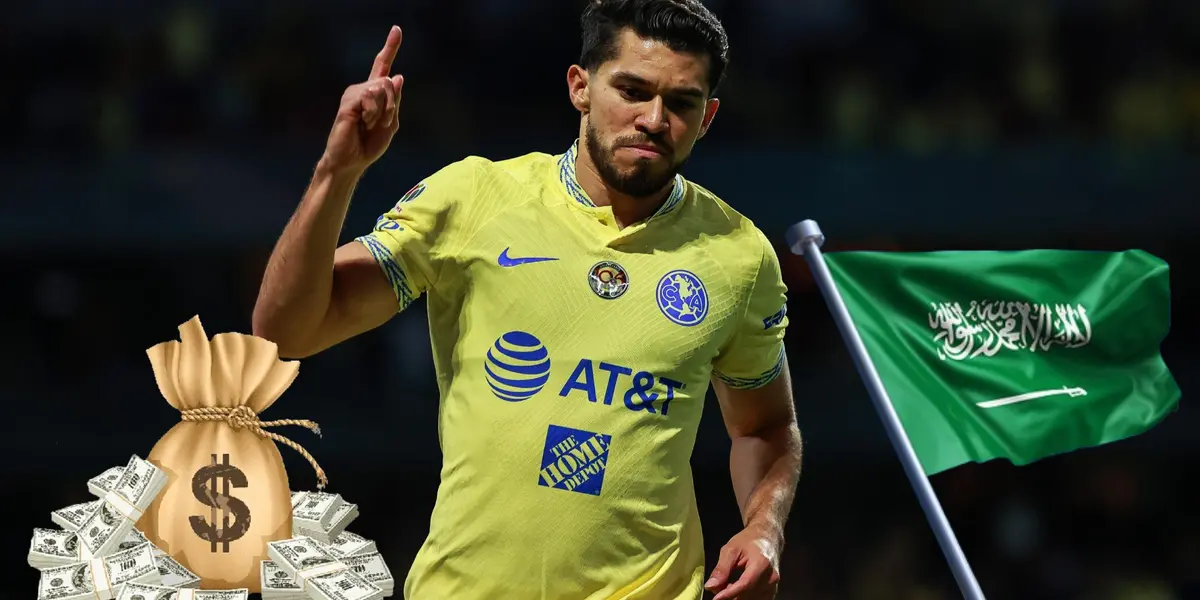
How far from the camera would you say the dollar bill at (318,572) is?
252cm

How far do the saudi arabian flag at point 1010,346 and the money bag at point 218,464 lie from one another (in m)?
1.82

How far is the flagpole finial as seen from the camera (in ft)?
12.4

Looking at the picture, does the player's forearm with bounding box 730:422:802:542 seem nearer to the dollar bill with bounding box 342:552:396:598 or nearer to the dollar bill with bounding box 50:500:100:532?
the dollar bill with bounding box 342:552:396:598

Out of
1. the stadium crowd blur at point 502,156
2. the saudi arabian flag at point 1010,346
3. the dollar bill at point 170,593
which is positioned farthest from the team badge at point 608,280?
the stadium crowd blur at point 502,156

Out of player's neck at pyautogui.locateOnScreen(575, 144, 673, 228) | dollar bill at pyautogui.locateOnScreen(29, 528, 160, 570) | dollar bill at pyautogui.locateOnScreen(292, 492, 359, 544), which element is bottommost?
dollar bill at pyautogui.locateOnScreen(292, 492, 359, 544)

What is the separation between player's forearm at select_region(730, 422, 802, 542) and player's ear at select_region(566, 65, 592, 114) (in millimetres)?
677

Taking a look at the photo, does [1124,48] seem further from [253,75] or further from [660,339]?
[660,339]

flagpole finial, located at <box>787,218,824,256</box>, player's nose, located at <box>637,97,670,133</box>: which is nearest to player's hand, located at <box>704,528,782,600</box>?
player's nose, located at <box>637,97,670,133</box>

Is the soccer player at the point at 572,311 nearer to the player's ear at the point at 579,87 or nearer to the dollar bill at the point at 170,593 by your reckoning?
the player's ear at the point at 579,87

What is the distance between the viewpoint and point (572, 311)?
8.71 feet

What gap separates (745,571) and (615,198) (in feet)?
2.08

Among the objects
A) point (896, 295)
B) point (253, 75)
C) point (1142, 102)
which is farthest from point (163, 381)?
point (1142, 102)

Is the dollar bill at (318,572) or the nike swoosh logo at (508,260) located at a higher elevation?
the nike swoosh logo at (508,260)

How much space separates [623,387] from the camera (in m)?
2.64
